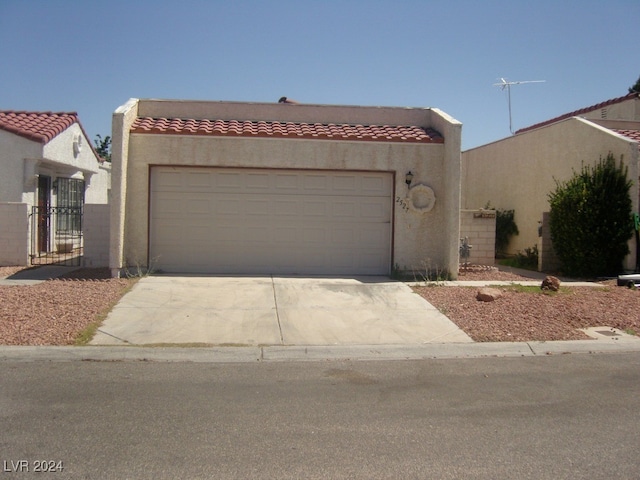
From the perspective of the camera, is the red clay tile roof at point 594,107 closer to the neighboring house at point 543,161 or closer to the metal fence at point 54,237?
the neighboring house at point 543,161

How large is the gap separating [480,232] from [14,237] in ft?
35.3

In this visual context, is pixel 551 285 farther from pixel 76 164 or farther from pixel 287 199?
pixel 76 164

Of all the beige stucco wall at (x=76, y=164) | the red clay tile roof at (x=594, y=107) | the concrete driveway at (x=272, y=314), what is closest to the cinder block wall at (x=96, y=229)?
the concrete driveway at (x=272, y=314)

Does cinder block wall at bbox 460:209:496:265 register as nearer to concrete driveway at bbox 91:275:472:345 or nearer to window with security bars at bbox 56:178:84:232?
concrete driveway at bbox 91:275:472:345

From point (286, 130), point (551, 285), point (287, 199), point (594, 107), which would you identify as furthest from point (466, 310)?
point (594, 107)

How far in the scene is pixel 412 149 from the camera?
44.3 feet

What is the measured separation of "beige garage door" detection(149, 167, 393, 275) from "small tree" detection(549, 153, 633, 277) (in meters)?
4.37

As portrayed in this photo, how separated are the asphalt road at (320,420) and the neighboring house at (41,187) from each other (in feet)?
26.2

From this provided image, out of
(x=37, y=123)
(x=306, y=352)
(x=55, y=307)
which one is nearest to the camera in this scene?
(x=306, y=352)

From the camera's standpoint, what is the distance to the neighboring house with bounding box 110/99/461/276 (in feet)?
42.9

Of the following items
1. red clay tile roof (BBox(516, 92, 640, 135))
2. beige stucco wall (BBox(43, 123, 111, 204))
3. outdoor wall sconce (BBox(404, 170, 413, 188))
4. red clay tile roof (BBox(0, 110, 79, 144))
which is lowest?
outdoor wall sconce (BBox(404, 170, 413, 188))

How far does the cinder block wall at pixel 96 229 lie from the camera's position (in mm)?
14078

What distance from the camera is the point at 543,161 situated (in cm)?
1789

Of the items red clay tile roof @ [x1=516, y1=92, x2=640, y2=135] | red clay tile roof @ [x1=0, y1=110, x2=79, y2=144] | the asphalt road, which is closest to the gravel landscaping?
the asphalt road
